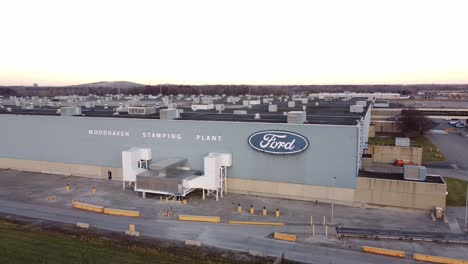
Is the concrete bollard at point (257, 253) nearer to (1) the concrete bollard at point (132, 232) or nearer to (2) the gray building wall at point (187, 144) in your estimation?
(1) the concrete bollard at point (132, 232)

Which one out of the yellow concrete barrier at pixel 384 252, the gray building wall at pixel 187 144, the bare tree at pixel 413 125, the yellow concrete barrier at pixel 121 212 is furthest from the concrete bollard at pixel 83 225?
the bare tree at pixel 413 125

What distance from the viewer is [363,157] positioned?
45.9 metres

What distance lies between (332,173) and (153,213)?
50.7 feet

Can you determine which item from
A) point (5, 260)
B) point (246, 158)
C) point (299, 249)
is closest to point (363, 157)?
point (246, 158)

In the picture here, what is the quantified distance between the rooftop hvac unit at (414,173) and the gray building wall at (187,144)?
3996 mm

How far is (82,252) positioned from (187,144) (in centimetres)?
1735

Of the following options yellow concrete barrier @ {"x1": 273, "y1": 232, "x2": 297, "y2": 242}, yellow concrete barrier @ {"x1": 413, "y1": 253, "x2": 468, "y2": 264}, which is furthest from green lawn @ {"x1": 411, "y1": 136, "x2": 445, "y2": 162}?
yellow concrete barrier @ {"x1": 273, "y1": 232, "x2": 297, "y2": 242}

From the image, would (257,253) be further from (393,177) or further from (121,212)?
(393,177)

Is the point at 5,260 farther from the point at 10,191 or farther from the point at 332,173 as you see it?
the point at 332,173

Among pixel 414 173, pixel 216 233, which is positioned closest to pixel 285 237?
pixel 216 233

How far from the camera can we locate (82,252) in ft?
79.4

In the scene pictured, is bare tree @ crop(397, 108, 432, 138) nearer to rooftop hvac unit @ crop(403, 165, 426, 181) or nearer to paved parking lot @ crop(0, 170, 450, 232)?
rooftop hvac unit @ crop(403, 165, 426, 181)

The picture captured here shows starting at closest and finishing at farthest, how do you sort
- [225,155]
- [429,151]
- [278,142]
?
[278,142], [225,155], [429,151]

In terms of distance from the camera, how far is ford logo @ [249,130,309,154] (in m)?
35.3
